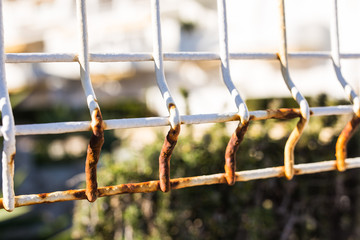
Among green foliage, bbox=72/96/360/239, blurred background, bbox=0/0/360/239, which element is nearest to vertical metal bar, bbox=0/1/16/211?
blurred background, bbox=0/0/360/239

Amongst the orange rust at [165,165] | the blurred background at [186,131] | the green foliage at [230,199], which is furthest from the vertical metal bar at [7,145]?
the green foliage at [230,199]

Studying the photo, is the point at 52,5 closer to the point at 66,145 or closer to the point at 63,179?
the point at 66,145

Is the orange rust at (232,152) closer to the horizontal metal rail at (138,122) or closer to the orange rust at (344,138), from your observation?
the horizontal metal rail at (138,122)

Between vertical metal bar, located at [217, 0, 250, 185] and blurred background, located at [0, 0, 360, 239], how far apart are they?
0.24 meters

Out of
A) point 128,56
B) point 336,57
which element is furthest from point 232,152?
point 336,57

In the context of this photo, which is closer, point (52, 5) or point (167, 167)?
point (167, 167)

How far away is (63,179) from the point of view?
1095 cm

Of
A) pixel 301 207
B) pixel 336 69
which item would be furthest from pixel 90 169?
pixel 301 207

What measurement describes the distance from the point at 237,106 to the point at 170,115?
0.21m

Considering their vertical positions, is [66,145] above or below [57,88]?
below

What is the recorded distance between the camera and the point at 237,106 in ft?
3.63

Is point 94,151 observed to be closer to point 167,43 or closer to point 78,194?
point 78,194

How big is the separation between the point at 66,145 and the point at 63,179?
2.04 metres

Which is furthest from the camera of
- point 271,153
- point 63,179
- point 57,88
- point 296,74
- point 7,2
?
point 7,2
